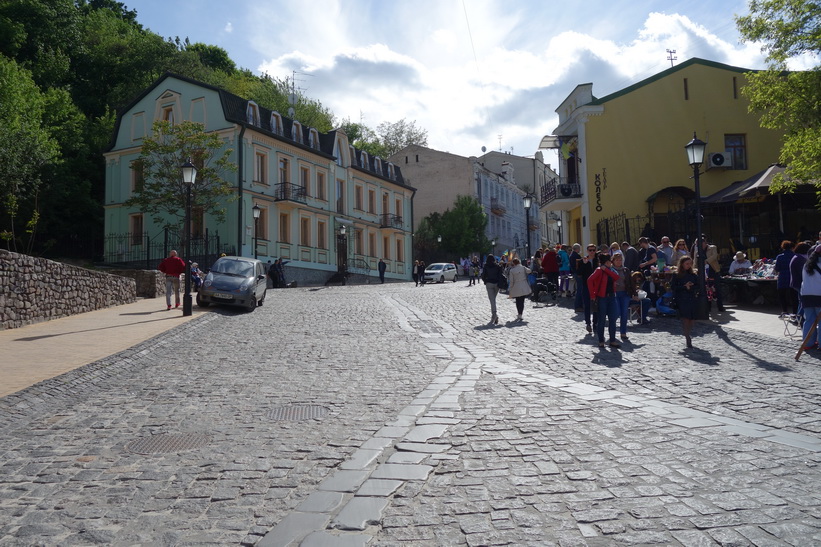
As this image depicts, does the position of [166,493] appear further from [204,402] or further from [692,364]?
[692,364]

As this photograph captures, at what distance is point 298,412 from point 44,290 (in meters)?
11.6

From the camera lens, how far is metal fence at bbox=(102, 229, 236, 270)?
115ft

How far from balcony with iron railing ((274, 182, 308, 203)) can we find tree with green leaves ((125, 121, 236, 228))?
4.61 metres

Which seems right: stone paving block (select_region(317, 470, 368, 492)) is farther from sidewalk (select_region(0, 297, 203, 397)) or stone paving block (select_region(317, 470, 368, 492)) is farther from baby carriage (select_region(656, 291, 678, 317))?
baby carriage (select_region(656, 291, 678, 317))

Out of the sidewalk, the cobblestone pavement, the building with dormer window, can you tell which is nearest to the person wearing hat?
the cobblestone pavement

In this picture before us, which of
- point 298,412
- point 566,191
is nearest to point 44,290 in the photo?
point 298,412

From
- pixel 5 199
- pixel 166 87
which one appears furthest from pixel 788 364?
pixel 166 87

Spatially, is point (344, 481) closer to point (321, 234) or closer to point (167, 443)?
point (167, 443)

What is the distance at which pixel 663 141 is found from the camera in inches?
1196

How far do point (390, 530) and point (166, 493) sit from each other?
1697 millimetres

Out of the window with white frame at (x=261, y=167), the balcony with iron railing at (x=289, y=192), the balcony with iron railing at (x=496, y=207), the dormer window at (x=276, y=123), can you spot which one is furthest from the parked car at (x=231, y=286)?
the balcony with iron railing at (x=496, y=207)

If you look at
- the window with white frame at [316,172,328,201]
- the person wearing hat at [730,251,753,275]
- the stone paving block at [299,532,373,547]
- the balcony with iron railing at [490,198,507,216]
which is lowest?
the stone paving block at [299,532,373,547]

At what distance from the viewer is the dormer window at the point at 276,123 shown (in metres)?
39.5

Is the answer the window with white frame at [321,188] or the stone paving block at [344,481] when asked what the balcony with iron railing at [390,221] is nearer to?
the window with white frame at [321,188]
